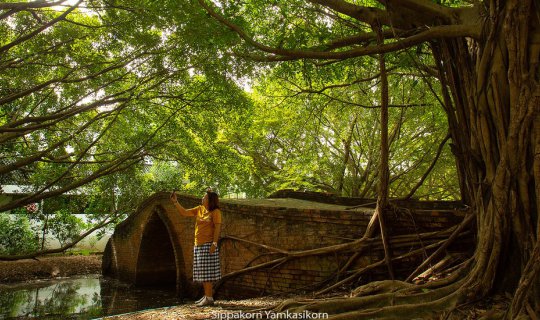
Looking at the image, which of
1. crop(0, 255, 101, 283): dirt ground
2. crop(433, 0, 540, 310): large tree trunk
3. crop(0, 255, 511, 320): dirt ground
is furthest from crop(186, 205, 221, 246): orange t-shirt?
crop(0, 255, 101, 283): dirt ground

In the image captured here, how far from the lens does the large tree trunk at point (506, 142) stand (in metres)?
3.71

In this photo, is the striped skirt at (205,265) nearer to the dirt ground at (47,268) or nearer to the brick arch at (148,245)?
the brick arch at (148,245)

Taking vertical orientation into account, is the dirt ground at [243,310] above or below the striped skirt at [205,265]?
below

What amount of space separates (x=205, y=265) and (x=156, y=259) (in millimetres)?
7204

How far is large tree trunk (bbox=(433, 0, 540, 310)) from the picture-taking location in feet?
12.2

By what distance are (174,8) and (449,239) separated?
5208 mm

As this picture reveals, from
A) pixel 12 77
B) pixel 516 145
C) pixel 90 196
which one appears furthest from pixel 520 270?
pixel 90 196

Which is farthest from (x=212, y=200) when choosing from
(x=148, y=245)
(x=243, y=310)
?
(x=148, y=245)

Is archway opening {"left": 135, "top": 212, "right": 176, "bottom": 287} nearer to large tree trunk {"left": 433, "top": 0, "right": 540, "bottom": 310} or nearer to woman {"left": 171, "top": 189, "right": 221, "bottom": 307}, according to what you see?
woman {"left": 171, "top": 189, "right": 221, "bottom": 307}

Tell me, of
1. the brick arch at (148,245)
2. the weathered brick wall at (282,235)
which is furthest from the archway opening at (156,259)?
the weathered brick wall at (282,235)

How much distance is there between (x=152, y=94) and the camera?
9742mm

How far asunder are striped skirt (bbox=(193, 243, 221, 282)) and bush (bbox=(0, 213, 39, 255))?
11.7 meters

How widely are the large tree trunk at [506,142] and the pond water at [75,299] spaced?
676 centimetres

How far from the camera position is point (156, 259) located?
41.0 feet
